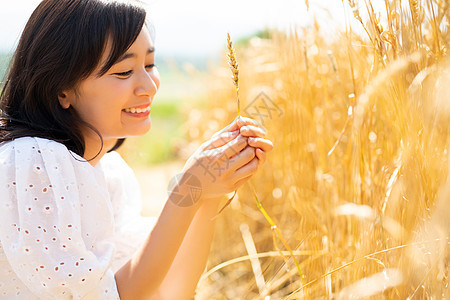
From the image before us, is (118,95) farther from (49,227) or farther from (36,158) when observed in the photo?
(49,227)

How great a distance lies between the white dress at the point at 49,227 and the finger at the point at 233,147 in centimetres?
33

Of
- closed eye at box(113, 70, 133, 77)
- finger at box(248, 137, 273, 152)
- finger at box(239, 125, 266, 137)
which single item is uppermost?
closed eye at box(113, 70, 133, 77)

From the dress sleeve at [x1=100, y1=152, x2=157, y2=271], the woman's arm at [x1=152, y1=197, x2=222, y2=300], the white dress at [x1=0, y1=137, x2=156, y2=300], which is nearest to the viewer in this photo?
the white dress at [x1=0, y1=137, x2=156, y2=300]

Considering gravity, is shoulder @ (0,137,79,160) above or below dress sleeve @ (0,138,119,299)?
above

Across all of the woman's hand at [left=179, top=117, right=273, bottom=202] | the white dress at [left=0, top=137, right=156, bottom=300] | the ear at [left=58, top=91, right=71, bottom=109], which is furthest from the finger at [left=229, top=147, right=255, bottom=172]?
the ear at [left=58, top=91, right=71, bottom=109]

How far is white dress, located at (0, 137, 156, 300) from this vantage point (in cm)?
104

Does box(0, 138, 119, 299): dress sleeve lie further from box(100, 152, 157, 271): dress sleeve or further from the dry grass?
the dry grass

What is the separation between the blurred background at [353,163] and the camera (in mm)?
897

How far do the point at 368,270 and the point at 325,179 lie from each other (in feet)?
1.55

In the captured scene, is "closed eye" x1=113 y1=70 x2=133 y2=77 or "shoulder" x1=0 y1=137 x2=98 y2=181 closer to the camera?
"shoulder" x1=0 y1=137 x2=98 y2=181

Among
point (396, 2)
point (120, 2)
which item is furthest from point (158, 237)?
point (396, 2)

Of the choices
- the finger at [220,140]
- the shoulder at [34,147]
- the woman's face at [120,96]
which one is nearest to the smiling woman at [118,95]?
the woman's face at [120,96]

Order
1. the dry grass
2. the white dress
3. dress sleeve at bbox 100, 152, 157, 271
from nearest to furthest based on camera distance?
1. the dry grass
2. the white dress
3. dress sleeve at bbox 100, 152, 157, 271

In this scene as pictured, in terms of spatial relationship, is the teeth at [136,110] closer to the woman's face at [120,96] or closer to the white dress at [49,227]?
the woman's face at [120,96]
